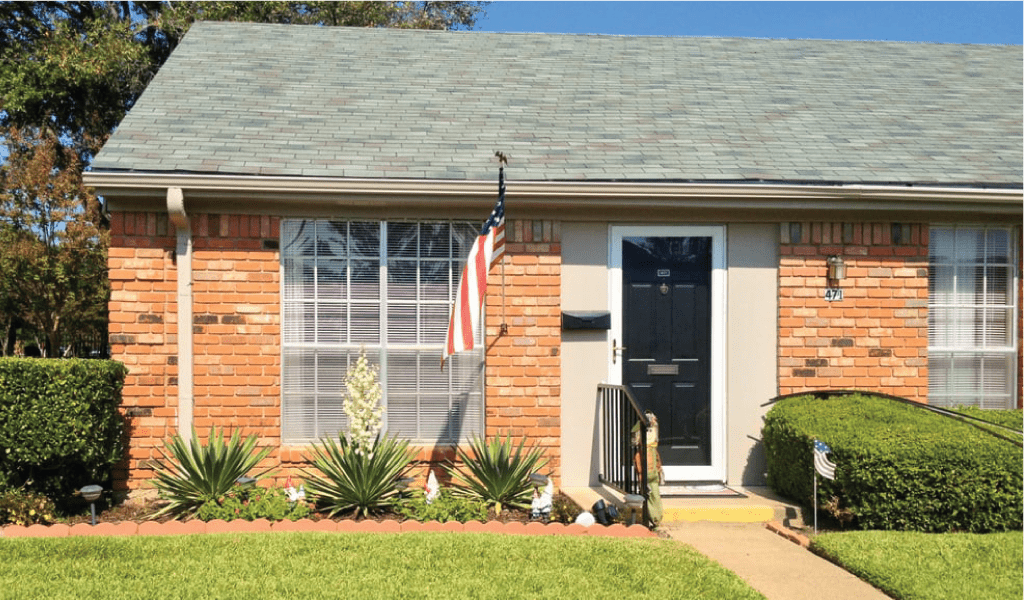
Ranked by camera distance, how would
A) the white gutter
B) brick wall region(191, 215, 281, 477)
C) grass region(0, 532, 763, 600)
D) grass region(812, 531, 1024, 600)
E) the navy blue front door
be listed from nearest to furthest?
grass region(0, 532, 763, 600) → grass region(812, 531, 1024, 600) → the white gutter → brick wall region(191, 215, 281, 477) → the navy blue front door

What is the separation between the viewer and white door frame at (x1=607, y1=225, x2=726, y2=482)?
7.48m

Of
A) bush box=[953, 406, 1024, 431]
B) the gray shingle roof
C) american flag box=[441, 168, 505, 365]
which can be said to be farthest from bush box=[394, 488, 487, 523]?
bush box=[953, 406, 1024, 431]

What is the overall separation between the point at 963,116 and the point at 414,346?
6539 mm

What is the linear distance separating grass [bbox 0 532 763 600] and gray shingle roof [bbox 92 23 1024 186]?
3.12m

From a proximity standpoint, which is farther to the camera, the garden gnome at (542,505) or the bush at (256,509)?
the garden gnome at (542,505)

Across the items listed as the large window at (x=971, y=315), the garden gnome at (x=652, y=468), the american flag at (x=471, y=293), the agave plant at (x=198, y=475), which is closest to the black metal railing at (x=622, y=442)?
the garden gnome at (x=652, y=468)

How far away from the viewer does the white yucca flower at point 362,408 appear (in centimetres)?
636

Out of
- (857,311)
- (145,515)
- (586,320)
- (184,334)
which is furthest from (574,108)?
(145,515)

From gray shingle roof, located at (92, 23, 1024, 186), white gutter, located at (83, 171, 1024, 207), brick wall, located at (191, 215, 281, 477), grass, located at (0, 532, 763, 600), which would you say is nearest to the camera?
grass, located at (0, 532, 763, 600)

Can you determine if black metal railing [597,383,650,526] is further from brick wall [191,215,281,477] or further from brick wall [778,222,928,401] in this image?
brick wall [191,215,281,477]

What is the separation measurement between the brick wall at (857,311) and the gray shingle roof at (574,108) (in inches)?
22.2

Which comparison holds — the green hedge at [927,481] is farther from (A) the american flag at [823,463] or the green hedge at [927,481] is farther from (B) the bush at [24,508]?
(B) the bush at [24,508]

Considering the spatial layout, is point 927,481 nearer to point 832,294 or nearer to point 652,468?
point 652,468

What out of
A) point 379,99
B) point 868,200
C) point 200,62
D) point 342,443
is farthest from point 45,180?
point 868,200
